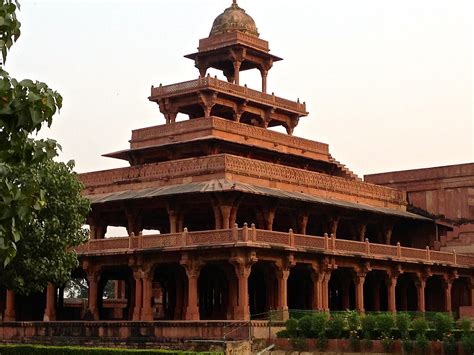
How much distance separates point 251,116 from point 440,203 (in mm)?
12887

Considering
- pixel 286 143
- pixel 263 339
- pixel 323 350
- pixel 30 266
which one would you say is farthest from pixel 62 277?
pixel 286 143

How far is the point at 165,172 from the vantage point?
4594 cm

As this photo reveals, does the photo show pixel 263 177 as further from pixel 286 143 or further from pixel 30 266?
pixel 30 266

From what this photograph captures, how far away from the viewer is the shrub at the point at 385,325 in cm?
3394

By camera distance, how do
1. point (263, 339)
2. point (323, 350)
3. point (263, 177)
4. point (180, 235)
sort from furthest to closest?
point (263, 177) → point (180, 235) → point (263, 339) → point (323, 350)

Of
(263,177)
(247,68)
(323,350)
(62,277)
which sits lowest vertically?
(323,350)

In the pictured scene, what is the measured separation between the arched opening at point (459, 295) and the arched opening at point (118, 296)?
19.2m

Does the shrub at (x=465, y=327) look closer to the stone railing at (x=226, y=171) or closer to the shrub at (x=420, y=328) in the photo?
the shrub at (x=420, y=328)

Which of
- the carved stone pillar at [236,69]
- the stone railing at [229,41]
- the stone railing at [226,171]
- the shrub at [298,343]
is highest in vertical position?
the stone railing at [229,41]

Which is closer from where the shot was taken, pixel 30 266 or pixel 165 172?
pixel 30 266

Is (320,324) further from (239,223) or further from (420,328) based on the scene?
(239,223)

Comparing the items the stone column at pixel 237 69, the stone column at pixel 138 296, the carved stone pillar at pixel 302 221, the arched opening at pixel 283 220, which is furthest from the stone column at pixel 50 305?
the stone column at pixel 237 69

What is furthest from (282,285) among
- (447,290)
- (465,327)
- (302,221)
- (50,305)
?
(447,290)

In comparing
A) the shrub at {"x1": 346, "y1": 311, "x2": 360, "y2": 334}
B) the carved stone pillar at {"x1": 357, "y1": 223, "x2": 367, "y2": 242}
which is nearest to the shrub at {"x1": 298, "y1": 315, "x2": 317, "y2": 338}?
the shrub at {"x1": 346, "y1": 311, "x2": 360, "y2": 334}
